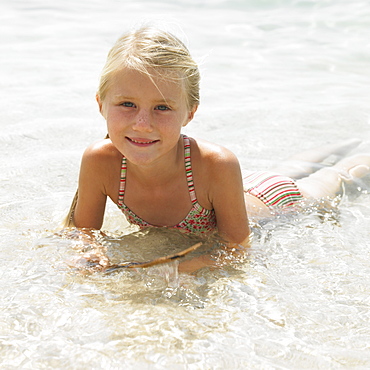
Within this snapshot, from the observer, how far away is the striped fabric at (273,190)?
12.2 feet

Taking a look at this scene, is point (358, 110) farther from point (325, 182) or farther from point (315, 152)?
point (325, 182)

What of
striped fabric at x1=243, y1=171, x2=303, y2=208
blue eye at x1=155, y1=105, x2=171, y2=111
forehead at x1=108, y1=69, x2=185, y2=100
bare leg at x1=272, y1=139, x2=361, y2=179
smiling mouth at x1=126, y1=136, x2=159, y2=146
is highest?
forehead at x1=108, y1=69, x2=185, y2=100

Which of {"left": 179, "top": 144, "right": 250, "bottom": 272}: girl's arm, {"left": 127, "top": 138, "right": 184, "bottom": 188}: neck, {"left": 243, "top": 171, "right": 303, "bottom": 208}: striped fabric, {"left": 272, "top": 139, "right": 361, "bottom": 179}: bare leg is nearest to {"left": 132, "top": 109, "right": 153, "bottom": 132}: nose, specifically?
{"left": 127, "top": 138, "right": 184, "bottom": 188}: neck

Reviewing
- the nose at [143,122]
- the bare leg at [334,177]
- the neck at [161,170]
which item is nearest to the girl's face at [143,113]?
the nose at [143,122]

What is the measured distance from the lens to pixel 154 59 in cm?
264

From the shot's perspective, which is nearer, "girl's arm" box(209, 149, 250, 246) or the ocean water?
the ocean water

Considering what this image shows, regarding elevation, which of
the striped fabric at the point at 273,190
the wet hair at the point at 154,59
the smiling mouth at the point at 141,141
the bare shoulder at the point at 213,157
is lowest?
the striped fabric at the point at 273,190

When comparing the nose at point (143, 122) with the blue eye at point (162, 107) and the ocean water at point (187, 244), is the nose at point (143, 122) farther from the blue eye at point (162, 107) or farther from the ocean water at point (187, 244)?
the ocean water at point (187, 244)

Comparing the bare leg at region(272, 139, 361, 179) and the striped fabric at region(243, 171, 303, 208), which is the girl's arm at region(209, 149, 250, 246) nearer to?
the striped fabric at region(243, 171, 303, 208)

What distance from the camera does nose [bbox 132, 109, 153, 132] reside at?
2.62 meters

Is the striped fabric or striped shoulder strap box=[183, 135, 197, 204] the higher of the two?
striped shoulder strap box=[183, 135, 197, 204]

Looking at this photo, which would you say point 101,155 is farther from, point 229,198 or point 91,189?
point 229,198

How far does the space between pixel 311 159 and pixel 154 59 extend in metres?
2.44

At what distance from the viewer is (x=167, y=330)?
7.29ft
